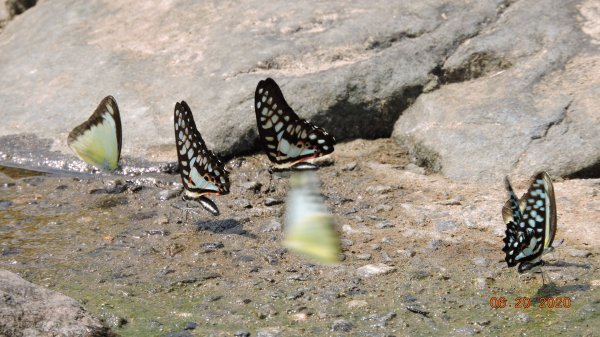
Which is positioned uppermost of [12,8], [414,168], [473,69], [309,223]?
[473,69]

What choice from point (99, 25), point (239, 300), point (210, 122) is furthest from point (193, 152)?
point (99, 25)

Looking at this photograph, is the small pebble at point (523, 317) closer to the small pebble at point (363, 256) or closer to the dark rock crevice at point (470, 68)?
the small pebble at point (363, 256)

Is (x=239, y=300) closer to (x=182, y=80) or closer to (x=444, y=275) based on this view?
(x=444, y=275)

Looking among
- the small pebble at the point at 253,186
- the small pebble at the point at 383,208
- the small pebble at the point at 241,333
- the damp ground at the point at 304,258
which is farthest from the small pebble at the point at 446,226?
the small pebble at the point at 241,333

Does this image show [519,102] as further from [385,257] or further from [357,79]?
[385,257]

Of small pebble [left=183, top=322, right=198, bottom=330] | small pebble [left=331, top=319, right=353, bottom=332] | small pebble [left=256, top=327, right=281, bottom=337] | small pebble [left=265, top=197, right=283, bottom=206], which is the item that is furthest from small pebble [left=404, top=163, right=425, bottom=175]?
small pebble [left=183, top=322, right=198, bottom=330]

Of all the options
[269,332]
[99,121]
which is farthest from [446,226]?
[99,121]

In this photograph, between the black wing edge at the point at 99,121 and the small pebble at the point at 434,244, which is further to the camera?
the black wing edge at the point at 99,121
